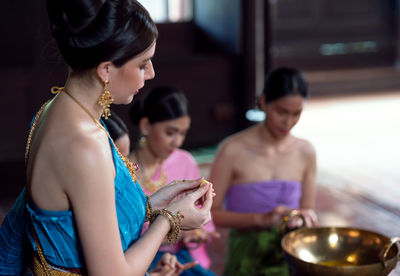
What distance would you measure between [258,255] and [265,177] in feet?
1.30

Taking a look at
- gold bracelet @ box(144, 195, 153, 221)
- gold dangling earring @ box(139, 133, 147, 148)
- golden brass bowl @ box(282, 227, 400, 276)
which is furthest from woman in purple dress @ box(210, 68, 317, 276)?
gold bracelet @ box(144, 195, 153, 221)

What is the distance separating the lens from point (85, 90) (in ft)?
4.41

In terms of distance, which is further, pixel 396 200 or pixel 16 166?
pixel 16 166

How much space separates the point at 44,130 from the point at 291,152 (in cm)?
179

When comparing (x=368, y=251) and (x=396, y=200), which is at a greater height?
(x=368, y=251)

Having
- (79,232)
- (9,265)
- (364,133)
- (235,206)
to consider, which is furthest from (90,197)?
(364,133)

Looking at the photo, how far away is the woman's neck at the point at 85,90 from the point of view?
52.7 inches

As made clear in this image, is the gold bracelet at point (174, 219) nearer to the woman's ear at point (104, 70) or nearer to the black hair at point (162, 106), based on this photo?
the woman's ear at point (104, 70)

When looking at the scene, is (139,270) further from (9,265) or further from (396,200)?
(396,200)

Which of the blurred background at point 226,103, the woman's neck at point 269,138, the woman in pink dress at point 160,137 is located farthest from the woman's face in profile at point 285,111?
the blurred background at point 226,103

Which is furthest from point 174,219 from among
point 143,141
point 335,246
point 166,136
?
point 143,141

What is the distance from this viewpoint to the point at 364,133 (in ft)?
23.4

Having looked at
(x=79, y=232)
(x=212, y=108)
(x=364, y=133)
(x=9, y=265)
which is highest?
(x=79, y=232)

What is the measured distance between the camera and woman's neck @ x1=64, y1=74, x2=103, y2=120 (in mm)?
1340
